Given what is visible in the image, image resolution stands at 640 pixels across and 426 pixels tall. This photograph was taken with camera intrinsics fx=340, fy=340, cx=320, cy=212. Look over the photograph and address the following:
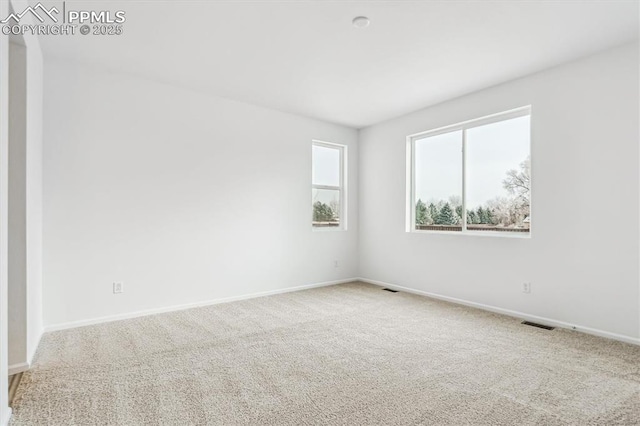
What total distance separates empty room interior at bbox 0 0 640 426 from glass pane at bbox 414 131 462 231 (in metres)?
0.03

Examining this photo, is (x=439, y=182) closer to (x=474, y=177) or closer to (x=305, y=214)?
(x=474, y=177)

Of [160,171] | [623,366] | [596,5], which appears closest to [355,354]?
[623,366]

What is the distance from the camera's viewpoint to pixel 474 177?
434 cm

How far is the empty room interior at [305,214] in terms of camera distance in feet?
7.22

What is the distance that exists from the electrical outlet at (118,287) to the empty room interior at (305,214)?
0.12 ft

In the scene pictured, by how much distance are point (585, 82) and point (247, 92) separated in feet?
11.7

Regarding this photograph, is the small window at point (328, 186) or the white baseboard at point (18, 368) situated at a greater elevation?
the small window at point (328, 186)

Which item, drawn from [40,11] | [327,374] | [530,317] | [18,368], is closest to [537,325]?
[530,317]

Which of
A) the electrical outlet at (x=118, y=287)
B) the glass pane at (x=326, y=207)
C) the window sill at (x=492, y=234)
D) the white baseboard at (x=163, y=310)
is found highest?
the glass pane at (x=326, y=207)

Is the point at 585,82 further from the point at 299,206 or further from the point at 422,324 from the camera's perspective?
the point at 299,206

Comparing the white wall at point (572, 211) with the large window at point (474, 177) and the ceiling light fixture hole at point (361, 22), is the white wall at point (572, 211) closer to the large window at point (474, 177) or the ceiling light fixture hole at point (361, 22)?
the large window at point (474, 177)

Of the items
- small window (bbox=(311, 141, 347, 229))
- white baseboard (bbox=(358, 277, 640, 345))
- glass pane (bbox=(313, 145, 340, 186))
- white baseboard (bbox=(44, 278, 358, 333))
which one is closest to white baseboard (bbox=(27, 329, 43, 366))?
white baseboard (bbox=(44, 278, 358, 333))
